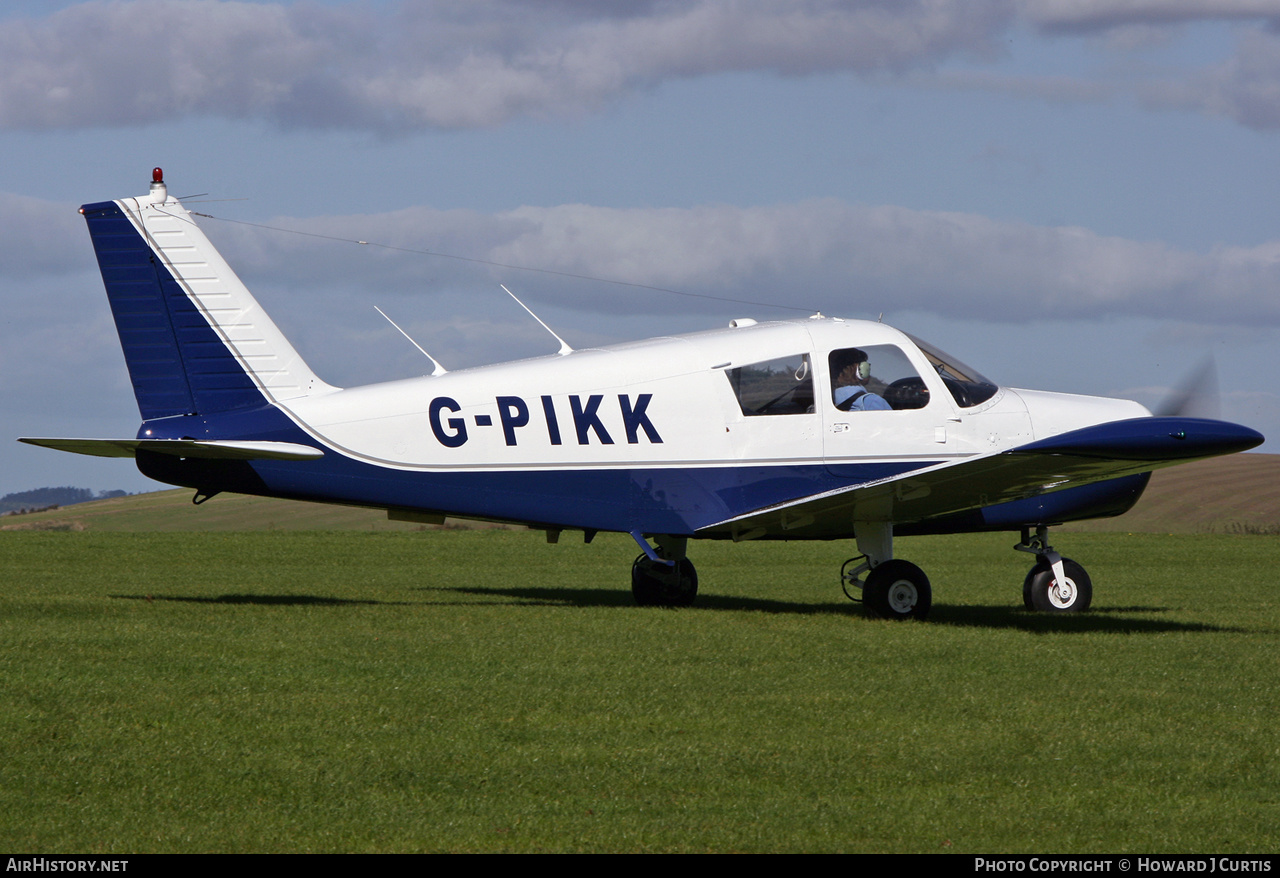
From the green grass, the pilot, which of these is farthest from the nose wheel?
the pilot

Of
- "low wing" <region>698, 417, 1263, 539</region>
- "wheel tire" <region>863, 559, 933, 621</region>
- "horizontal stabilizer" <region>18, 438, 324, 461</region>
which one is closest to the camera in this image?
Result: "low wing" <region>698, 417, 1263, 539</region>

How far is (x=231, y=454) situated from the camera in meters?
11.7

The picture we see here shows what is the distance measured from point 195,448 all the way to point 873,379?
243 inches

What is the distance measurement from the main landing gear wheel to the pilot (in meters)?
2.56

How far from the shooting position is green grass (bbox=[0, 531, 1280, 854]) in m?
5.34

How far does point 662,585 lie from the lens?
13.6 metres

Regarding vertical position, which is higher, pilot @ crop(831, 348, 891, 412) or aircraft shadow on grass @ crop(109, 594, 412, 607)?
pilot @ crop(831, 348, 891, 412)

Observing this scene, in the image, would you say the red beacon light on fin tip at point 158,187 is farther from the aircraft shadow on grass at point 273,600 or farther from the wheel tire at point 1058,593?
the wheel tire at point 1058,593

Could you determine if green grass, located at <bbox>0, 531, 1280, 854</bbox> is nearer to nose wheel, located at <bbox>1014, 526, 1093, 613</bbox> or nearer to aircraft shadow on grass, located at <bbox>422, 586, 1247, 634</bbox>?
aircraft shadow on grass, located at <bbox>422, 586, 1247, 634</bbox>

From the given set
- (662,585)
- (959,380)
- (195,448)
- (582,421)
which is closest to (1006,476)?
(959,380)

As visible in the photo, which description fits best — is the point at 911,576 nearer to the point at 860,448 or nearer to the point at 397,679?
the point at 860,448

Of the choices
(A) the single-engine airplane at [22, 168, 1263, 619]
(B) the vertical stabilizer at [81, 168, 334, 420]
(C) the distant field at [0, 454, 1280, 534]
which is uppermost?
(B) the vertical stabilizer at [81, 168, 334, 420]

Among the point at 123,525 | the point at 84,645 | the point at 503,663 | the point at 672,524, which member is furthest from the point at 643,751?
the point at 123,525

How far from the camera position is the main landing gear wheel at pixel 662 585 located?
1359 cm
